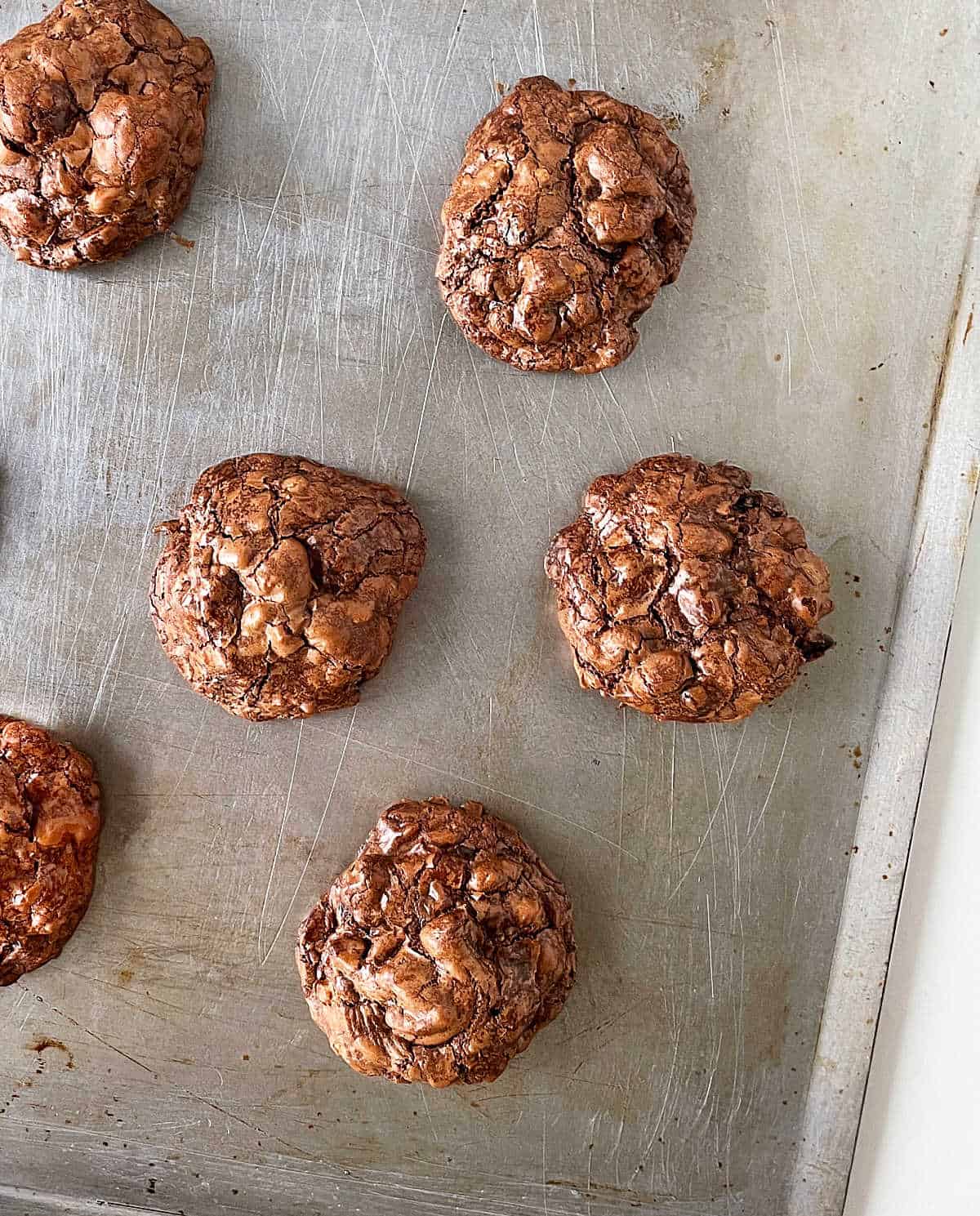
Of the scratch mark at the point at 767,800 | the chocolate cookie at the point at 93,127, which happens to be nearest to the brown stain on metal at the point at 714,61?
the chocolate cookie at the point at 93,127

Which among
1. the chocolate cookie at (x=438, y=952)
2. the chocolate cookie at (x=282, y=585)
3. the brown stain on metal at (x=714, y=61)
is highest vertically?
the brown stain on metal at (x=714, y=61)

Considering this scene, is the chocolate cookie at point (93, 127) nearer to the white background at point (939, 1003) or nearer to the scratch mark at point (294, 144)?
the scratch mark at point (294, 144)

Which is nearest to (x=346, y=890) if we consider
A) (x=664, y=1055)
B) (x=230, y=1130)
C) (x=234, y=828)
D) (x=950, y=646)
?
Answer: (x=234, y=828)

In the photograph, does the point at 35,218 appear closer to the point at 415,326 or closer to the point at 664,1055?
the point at 415,326

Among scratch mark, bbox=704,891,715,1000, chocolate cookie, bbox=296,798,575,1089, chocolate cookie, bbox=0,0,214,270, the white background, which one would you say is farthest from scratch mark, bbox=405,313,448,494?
the white background

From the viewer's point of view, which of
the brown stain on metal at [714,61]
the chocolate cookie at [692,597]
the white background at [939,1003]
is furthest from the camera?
the brown stain on metal at [714,61]

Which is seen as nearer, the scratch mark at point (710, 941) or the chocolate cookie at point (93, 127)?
the chocolate cookie at point (93, 127)

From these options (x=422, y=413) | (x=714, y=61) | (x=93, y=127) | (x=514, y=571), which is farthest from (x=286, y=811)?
(x=714, y=61)
